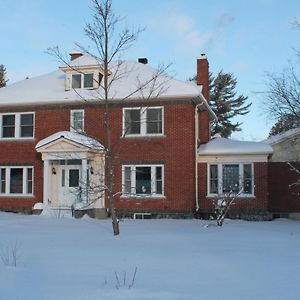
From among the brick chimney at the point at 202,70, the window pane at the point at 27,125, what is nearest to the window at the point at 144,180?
the window pane at the point at 27,125

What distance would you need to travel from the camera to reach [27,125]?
2739cm

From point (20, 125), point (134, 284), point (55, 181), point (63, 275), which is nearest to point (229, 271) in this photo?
point (134, 284)

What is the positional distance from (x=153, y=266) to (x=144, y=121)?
15.5 m

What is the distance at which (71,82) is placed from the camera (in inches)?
1068

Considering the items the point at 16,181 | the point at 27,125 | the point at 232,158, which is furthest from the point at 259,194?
the point at 16,181

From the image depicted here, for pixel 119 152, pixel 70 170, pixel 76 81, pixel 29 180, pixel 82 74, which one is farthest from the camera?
pixel 29 180

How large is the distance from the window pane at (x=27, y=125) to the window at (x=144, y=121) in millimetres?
5325

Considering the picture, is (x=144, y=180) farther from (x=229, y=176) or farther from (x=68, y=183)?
(x=229, y=176)

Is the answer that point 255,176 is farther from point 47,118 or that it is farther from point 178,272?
point 178,272

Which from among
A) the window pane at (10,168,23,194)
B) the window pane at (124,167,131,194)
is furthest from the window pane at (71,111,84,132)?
the window pane at (10,168,23,194)

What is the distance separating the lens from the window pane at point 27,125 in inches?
1077

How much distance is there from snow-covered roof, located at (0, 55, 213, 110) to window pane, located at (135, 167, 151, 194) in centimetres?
359

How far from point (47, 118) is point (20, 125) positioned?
1630 millimetres

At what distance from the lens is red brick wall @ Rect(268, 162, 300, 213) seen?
2678 cm
